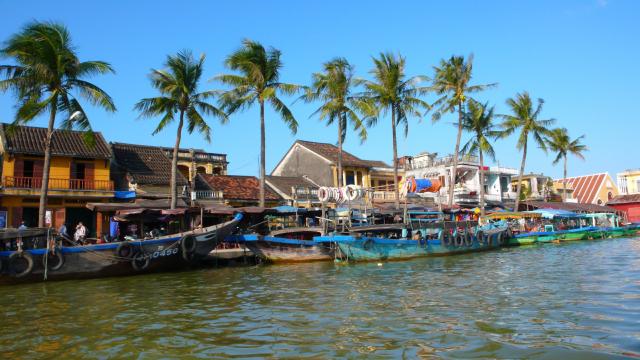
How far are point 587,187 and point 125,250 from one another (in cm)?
6330

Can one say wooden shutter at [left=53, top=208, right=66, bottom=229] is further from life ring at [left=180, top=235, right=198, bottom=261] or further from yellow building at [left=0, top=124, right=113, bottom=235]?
life ring at [left=180, top=235, right=198, bottom=261]

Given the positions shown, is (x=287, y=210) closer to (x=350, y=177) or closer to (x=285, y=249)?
(x=285, y=249)

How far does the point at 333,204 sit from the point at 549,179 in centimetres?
3487

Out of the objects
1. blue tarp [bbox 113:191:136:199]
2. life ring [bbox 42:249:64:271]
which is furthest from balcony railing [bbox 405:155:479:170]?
life ring [bbox 42:249:64:271]

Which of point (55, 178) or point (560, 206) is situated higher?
point (55, 178)

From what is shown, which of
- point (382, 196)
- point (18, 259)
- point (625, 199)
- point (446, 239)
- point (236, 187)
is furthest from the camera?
point (625, 199)

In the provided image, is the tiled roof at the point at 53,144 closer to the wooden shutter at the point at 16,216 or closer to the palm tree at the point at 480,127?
the wooden shutter at the point at 16,216

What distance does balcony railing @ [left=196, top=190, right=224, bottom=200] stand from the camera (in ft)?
→ 105

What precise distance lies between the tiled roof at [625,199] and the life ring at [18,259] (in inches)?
2446

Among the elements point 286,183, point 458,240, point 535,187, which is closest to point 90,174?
point 286,183

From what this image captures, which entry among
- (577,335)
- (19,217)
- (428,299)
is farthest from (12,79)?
(577,335)

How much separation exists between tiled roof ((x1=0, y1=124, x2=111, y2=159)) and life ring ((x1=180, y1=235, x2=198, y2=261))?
11.0 metres

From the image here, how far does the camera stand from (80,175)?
30.4 metres

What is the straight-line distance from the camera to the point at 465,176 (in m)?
47.8
